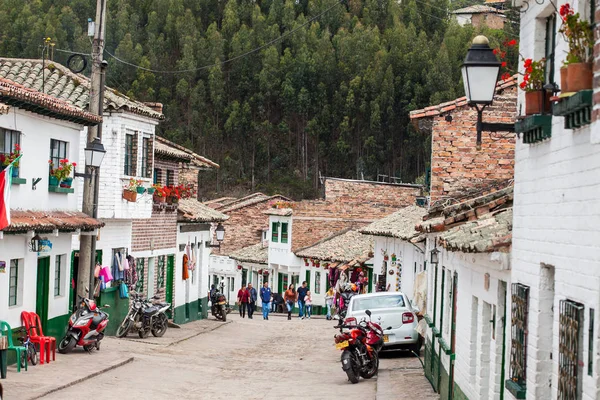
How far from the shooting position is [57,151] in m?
22.8

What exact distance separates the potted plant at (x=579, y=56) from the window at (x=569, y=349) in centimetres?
158

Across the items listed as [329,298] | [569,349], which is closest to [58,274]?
[569,349]

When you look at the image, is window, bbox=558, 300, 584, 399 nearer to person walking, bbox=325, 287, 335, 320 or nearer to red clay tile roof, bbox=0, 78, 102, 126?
red clay tile roof, bbox=0, 78, 102, 126

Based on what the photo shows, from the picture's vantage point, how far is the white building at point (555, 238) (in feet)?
23.9

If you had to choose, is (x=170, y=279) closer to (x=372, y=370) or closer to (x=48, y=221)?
(x=48, y=221)

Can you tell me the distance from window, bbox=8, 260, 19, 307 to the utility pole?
2.40m

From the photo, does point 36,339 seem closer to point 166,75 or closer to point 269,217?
point 269,217

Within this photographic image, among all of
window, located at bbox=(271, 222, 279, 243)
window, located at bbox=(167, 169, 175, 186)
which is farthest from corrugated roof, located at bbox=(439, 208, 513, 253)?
window, located at bbox=(271, 222, 279, 243)

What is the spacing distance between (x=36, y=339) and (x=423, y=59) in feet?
231

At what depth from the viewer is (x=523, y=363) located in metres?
9.75

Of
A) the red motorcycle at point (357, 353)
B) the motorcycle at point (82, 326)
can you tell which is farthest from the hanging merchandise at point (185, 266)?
the red motorcycle at point (357, 353)

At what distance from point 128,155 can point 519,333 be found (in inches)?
776

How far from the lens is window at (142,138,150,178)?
2939 cm

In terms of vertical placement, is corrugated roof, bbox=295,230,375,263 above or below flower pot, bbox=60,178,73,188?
below
